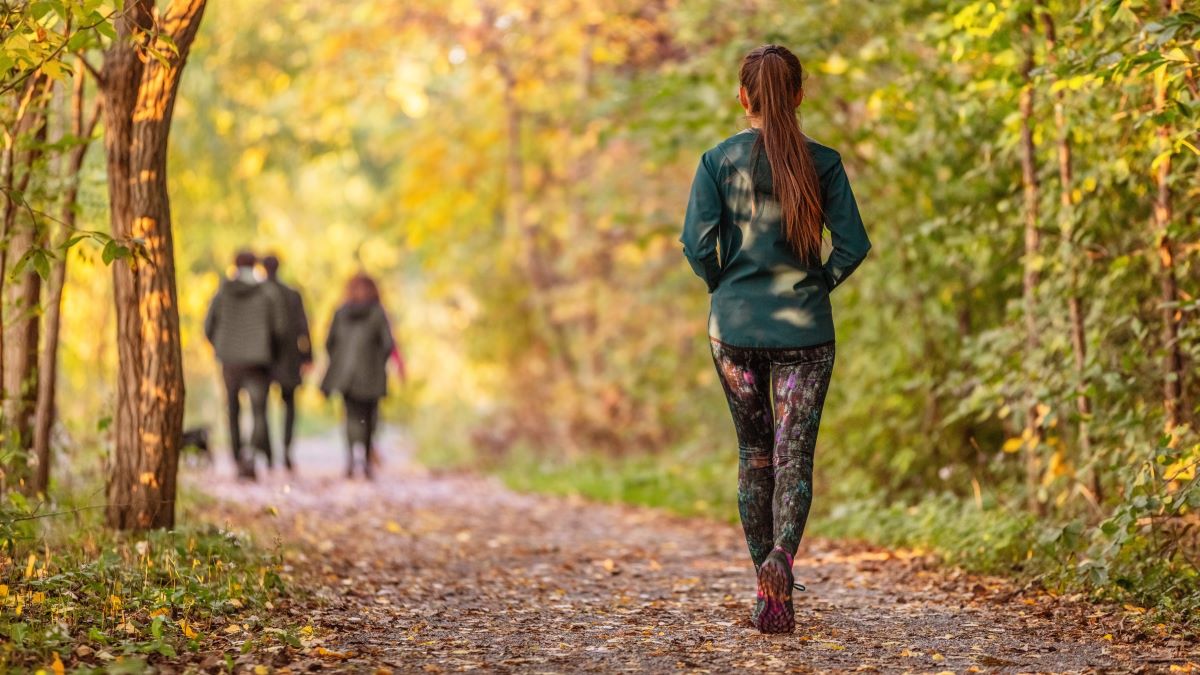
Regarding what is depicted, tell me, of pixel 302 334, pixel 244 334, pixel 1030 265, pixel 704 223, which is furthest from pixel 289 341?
pixel 704 223

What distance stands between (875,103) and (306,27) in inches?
387

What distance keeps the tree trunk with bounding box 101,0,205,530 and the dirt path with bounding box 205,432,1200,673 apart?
743mm

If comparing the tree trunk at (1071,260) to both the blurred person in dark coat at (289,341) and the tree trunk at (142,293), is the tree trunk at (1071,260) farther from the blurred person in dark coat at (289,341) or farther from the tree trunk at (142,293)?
the blurred person in dark coat at (289,341)

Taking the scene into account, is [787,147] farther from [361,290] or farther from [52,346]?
[361,290]

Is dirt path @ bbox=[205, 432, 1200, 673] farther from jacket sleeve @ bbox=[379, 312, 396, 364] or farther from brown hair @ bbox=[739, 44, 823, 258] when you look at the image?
jacket sleeve @ bbox=[379, 312, 396, 364]

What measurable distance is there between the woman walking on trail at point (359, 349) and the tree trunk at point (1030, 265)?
765cm

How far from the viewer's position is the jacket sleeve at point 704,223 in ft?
16.7

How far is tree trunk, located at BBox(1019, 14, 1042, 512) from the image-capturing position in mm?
6973

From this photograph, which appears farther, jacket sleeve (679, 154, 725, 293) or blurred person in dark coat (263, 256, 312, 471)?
blurred person in dark coat (263, 256, 312, 471)

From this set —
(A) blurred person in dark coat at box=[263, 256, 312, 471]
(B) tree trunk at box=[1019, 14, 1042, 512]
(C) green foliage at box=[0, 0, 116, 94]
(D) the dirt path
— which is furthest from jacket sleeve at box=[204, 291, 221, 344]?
(B) tree trunk at box=[1019, 14, 1042, 512]

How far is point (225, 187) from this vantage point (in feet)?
55.8

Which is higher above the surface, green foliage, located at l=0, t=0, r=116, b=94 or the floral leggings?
green foliage, located at l=0, t=0, r=116, b=94

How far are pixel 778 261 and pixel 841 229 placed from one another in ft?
0.90

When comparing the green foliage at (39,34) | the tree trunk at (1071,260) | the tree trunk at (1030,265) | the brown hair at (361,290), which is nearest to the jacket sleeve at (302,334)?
the brown hair at (361,290)
